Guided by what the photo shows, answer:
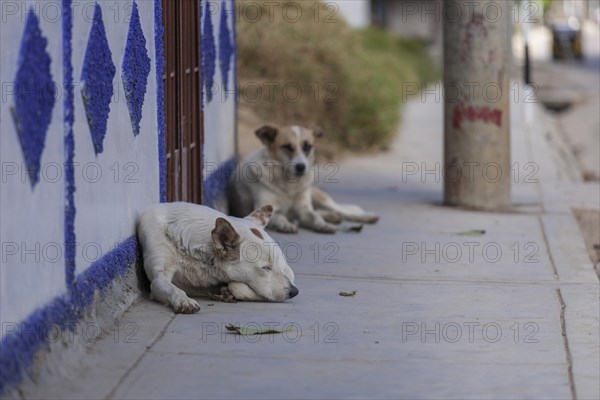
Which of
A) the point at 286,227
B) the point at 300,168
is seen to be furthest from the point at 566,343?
the point at 300,168

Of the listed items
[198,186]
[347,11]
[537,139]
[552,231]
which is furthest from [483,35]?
[347,11]

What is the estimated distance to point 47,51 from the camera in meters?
4.93

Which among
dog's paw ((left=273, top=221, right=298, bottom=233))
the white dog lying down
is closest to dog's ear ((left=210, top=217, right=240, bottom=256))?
the white dog lying down

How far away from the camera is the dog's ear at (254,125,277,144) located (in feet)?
29.2

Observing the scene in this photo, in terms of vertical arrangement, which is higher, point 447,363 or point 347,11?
point 347,11

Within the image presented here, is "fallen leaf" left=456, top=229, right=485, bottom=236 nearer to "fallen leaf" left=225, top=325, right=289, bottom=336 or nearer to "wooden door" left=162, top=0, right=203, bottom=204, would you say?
"wooden door" left=162, top=0, right=203, bottom=204

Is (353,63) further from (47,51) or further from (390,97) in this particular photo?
(47,51)

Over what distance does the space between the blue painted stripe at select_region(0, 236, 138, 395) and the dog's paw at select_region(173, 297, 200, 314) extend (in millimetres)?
348

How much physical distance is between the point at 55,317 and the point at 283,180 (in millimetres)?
4144

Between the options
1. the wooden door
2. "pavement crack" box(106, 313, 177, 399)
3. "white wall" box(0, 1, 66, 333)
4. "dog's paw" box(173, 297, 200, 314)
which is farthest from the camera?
the wooden door

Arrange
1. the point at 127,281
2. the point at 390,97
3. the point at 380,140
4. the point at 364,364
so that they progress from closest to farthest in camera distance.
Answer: the point at 364,364 < the point at 127,281 < the point at 380,140 < the point at 390,97

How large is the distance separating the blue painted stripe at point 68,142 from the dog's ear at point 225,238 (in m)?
1.10

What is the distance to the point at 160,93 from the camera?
284 inches

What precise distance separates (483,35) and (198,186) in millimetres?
3096
